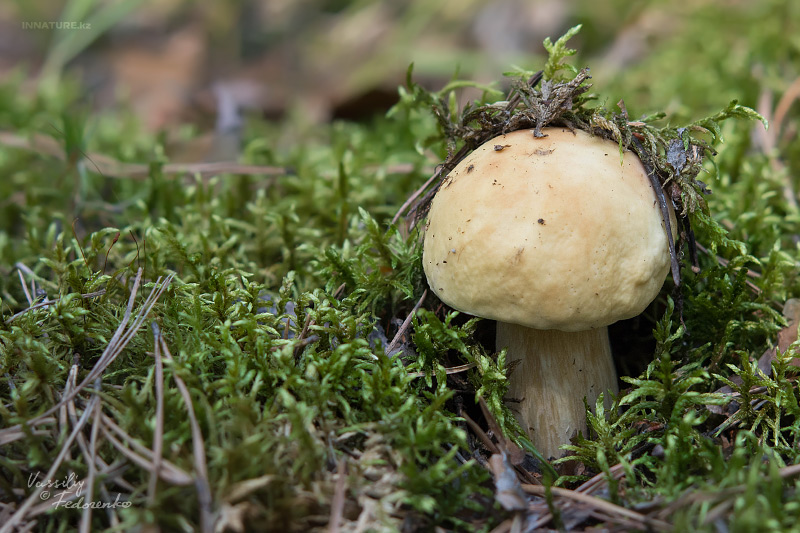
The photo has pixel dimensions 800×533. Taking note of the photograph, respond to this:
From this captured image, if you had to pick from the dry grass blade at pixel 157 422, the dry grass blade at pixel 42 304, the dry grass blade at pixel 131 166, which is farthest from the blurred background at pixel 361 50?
the dry grass blade at pixel 157 422

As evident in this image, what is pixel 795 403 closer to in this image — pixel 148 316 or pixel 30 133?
pixel 148 316

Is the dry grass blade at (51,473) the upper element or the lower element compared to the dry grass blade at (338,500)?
upper

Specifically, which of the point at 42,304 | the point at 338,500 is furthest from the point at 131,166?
the point at 338,500

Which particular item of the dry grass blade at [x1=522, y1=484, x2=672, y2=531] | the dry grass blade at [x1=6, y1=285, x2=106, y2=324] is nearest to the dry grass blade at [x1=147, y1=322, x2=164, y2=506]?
the dry grass blade at [x1=6, y1=285, x2=106, y2=324]

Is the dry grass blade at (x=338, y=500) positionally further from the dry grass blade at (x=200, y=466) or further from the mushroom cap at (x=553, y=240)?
the mushroom cap at (x=553, y=240)

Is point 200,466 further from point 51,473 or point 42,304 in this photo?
point 42,304

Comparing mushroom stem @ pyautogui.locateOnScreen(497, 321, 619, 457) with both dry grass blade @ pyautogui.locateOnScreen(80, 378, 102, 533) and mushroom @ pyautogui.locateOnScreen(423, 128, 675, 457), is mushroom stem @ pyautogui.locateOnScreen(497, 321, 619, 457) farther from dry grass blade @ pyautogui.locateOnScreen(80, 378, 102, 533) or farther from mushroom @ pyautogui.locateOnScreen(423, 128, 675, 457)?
dry grass blade @ pyautogui.locateOnScreen(80, 378, 102, 533)
